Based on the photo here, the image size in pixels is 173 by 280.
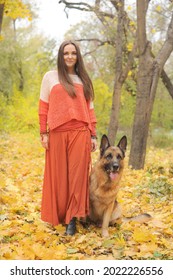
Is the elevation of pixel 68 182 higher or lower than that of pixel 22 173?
higher

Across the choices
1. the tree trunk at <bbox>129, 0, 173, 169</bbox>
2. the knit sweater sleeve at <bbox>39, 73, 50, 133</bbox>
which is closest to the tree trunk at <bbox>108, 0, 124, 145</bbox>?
the tree trunk at <bbox>129, 0, 173, 169</bbox>

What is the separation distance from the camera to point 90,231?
5621mm

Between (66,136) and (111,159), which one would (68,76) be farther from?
(111,159)

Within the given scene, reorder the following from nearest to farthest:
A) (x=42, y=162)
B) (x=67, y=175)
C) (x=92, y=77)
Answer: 1. (x=67, y=175)
2. (x=42, y=162)
3. (x=92, y=77)

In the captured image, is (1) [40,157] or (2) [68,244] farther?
(1) [40,157]

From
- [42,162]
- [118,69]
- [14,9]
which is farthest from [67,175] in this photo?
[14,9]

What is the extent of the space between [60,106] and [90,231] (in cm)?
175

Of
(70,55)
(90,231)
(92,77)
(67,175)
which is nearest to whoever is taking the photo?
(70,55)

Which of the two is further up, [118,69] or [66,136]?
A: [118,69]

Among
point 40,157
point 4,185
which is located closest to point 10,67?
point 40,157

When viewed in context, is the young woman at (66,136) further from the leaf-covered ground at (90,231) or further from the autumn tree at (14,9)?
the autumn tree at (14,9)
